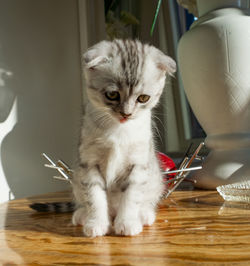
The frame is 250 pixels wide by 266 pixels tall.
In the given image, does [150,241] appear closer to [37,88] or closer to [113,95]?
[113,95]

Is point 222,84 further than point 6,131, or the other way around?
point 6,131

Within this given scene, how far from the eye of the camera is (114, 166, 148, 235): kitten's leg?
67 cm

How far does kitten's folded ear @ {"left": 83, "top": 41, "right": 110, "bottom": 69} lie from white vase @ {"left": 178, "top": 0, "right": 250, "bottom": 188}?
1.55ft

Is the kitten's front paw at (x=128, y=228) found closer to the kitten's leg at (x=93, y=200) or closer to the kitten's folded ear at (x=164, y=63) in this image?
the kitten's leg at (x=93, y=200)

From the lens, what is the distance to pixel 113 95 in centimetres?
74

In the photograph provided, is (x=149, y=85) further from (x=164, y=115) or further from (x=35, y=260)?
(x=164, y=115)

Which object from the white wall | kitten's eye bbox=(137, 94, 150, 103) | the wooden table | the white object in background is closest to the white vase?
the wooden table

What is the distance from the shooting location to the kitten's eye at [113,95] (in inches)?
28.9

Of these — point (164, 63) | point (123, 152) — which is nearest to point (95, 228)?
point (123, 152)

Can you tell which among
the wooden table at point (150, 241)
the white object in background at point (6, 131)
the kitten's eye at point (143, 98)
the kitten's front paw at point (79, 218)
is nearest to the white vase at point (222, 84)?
the wooden table at point (150, 241)

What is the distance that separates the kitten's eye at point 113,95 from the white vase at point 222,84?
49cm

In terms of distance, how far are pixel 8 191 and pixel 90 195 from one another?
0.93m

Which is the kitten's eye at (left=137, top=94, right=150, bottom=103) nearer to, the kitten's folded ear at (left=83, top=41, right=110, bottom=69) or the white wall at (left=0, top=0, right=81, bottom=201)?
the kitten's folded ear at (left=83, top=41, right=110, bottom=69)

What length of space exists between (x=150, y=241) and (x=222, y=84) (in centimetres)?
70
